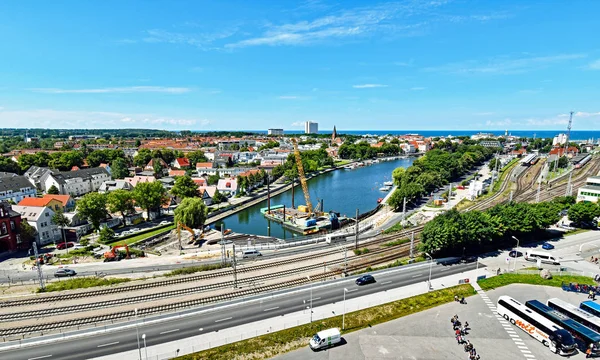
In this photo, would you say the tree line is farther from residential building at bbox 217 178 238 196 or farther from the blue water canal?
residential building at bbox 217 178 238 196

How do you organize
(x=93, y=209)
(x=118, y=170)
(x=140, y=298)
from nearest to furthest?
1. (x=140, y=298)
2. (x=93, y=209)
3. (x=118, y=170)

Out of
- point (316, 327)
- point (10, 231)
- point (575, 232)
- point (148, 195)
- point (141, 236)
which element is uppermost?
point (148, 195)

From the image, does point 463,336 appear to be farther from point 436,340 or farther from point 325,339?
point 325,339

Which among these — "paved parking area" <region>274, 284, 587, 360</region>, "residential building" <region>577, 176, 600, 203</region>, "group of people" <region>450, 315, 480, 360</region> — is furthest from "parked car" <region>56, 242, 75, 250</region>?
"residential building" <region>577, 176, 600, 203</region>

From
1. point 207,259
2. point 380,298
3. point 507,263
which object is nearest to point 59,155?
point 207,259

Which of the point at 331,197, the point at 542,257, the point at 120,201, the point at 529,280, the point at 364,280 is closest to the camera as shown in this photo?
the point at 364,280

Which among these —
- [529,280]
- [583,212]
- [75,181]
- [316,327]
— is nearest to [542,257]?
[529,280]
